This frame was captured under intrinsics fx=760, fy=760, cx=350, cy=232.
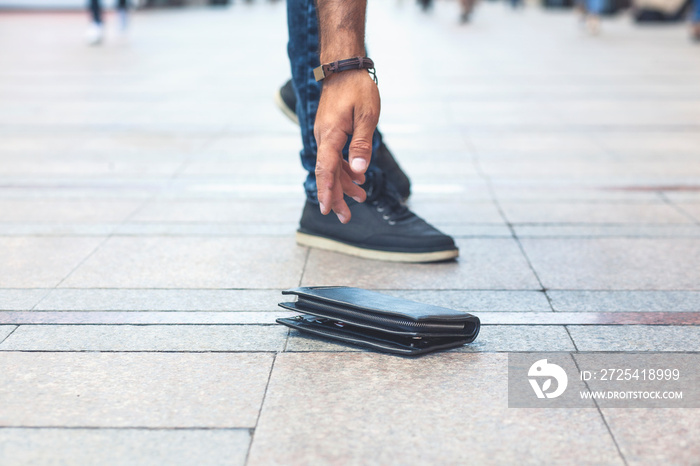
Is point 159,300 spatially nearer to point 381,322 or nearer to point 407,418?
point 381,322

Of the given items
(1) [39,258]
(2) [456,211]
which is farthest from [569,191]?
(1) [39,258]

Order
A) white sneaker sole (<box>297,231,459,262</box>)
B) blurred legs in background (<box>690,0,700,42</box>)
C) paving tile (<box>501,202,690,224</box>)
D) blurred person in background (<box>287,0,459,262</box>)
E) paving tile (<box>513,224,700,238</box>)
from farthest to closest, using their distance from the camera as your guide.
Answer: blurred legs in background (<box>690,0,700,42</box>), paving tile (<box>501,202,690,224</box>), paving tile (<box>513,224,700,238</box>), white sneaker sole (<box>297,231,459,262</box>), blurred person in background (<box>287,0,459,262</box>)

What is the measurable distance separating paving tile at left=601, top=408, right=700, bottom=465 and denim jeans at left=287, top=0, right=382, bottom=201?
1370 millimetres

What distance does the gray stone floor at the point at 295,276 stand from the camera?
1560mm

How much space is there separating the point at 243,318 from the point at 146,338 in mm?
283

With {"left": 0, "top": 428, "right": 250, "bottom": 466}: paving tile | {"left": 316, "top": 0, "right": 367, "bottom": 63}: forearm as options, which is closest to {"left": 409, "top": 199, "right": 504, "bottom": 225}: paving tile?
{"left": 316, "top": 0, "right": 367, "bottom": 63}: forearm

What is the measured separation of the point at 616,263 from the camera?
267cm

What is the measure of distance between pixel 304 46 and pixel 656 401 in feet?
5.24

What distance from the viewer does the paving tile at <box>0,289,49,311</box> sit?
2271mm

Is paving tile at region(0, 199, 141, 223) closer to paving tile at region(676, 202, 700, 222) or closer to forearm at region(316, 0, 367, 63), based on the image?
forearm at region(316, 0, 367, 63)

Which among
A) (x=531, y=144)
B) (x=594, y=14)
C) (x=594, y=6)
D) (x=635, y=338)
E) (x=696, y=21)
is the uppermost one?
(x=635, y=338)

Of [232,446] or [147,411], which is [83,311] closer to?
[147,411]

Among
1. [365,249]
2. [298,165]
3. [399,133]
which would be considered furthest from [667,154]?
[365,249]

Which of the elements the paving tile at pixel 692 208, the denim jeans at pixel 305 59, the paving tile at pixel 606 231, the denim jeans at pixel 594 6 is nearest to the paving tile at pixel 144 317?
the denim jeans at pixel 305 59
